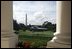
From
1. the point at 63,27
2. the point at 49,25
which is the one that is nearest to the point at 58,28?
the point at 63,27

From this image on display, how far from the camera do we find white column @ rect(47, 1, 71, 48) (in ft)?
65.9

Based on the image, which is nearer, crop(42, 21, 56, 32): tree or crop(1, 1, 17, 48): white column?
crop(1, 1, 17, 48): white column

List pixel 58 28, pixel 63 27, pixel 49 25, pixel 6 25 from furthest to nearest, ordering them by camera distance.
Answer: pixel 49 25
pixel 6 25
pixel 58 28
pixel 63 27

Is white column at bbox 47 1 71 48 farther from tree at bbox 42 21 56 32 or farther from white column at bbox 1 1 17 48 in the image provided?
tree at bbox 42 21 56 32

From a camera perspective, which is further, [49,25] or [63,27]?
[49,25]

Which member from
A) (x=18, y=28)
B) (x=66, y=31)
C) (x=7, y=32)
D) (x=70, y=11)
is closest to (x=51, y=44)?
(x=66, y=31)

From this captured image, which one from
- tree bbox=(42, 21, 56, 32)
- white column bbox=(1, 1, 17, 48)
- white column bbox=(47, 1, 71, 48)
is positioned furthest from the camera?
tree bbox=(42, 21, 56, 32)

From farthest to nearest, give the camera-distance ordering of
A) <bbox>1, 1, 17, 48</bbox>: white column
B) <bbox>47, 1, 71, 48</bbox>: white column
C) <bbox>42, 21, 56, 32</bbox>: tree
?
<bbox>42, 21, 56, 32</bbox>: tree < <bbox>1, 1, 17, 48</bbox>: white column < <bbox>47, 1, 71, 48</bbox>: white column

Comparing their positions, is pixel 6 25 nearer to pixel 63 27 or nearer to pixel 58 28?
pixel 58 28

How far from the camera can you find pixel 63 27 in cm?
2050

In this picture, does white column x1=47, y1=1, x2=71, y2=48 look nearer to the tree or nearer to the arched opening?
the arched opening

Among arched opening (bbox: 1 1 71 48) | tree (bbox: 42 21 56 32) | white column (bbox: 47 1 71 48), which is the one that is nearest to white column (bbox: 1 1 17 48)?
arched opening (bbox: 1 1 71 48)

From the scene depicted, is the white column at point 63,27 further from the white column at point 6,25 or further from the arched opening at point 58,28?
the white column at point 6,25

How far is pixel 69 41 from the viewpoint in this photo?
800 inches
